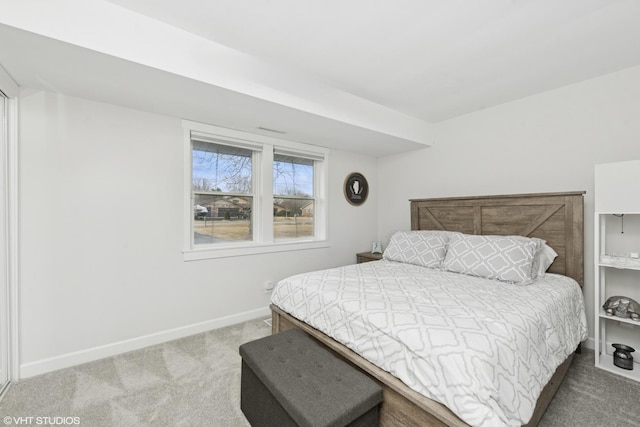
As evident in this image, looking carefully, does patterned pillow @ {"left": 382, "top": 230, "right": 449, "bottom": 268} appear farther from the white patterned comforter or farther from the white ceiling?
the white ceiling

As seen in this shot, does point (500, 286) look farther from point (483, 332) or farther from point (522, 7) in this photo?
point (522, 7)

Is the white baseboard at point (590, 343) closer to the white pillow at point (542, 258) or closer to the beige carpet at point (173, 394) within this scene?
the beige carpet at point (173, 394)

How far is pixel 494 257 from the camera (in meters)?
2.40

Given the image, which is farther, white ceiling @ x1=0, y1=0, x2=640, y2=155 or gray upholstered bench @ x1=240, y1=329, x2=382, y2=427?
white ceiling @ x1=0, y1=0, x2=640, y2=155

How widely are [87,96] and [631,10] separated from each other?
12.6ft

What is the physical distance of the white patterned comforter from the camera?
1.20 meters

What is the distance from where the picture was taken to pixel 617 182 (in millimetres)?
2113

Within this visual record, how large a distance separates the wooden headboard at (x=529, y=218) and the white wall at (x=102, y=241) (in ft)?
8.79

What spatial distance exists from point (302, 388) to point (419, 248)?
2083 mm

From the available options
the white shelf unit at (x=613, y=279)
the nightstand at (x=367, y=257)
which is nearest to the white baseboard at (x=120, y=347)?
the nightstand at (x=367, y=257)

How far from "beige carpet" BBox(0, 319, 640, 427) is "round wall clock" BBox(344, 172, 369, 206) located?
2564mm

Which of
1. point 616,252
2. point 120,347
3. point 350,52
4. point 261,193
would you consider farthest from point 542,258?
point 120,347

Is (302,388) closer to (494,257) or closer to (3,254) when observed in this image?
(494,257)

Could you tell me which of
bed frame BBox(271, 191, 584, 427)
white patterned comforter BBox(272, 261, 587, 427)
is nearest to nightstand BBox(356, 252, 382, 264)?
bed frame BBox(271, 191, 584, 427)
